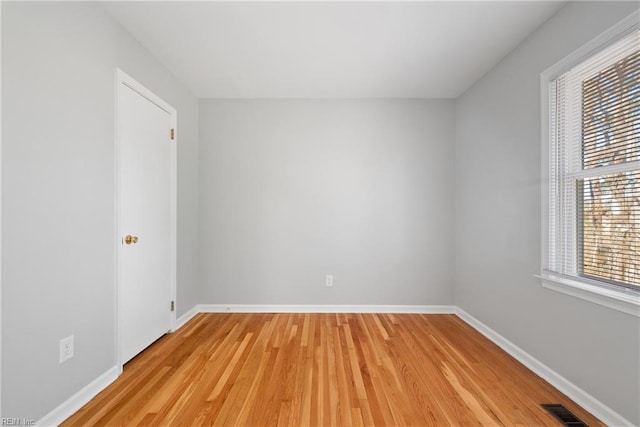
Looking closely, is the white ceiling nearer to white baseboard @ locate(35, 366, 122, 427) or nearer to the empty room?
the empty room

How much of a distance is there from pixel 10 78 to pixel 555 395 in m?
3.60

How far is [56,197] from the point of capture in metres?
1.52

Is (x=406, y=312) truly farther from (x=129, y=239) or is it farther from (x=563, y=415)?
(x=129, y=239)

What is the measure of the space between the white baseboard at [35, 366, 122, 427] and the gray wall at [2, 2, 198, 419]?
0.04 m

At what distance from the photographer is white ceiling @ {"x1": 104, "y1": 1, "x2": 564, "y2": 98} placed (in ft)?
6.16

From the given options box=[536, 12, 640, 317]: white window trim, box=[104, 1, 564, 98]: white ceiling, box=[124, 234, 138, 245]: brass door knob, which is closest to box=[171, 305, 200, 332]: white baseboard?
box=[124, 234, 138, 245]: brass door knob

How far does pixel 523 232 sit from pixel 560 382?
1.07 m

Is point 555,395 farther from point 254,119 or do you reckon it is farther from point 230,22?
point 254,119

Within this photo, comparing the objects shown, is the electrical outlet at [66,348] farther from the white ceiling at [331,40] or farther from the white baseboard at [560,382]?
the white baseboard at [560,382]

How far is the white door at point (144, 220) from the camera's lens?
209 centimetres

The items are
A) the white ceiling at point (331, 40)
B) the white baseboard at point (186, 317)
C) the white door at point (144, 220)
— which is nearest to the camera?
the white ceiling at point (331, 40)

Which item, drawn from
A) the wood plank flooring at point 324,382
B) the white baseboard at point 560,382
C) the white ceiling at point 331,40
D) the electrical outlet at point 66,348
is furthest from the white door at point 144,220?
the white baseboard at point 560,382

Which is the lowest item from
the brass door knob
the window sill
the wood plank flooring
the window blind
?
the wood plank flooring

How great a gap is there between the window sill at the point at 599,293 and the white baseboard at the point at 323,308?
1.50m
